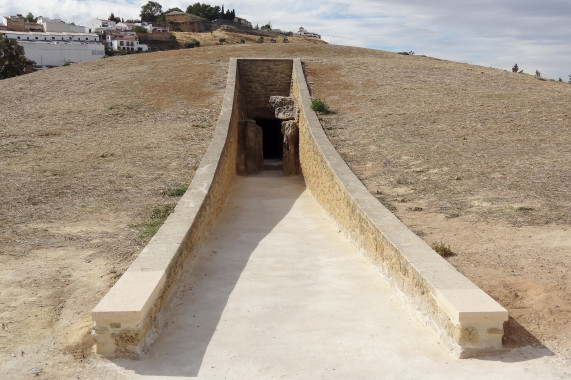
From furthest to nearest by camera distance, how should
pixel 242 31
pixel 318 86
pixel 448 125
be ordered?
pixel 242 31, pixel 318 86, pixel 448 125

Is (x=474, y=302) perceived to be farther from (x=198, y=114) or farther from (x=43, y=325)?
(x=198, y=114)

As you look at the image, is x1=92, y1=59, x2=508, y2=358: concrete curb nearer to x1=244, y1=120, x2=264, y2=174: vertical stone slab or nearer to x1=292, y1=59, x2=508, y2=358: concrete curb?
x1=292, y1=59, x2=508, y2=358: concrete curb

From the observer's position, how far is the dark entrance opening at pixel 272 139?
2170 cm

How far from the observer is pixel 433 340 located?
15.4 ft

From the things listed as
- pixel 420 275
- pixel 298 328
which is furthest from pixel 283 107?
pixel 298 328

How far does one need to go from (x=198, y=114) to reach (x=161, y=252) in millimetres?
10317

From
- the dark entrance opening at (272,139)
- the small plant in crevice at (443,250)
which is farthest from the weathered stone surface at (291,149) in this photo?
the small plant in crevice at (443,250)

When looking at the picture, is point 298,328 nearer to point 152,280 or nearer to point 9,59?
point 152,280

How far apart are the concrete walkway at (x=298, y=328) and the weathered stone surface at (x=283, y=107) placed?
9.80 m

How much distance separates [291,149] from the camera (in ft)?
52.8

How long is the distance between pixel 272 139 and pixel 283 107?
4511 millimetres

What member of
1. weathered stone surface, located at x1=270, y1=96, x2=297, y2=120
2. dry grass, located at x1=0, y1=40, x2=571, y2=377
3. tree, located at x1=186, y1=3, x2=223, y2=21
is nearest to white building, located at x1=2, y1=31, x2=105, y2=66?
tree, located at x1=186, y1=3, x2=223, y2=21

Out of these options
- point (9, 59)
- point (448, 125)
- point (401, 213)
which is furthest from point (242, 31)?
point (401, 213)

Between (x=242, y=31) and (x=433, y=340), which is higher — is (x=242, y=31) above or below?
above
